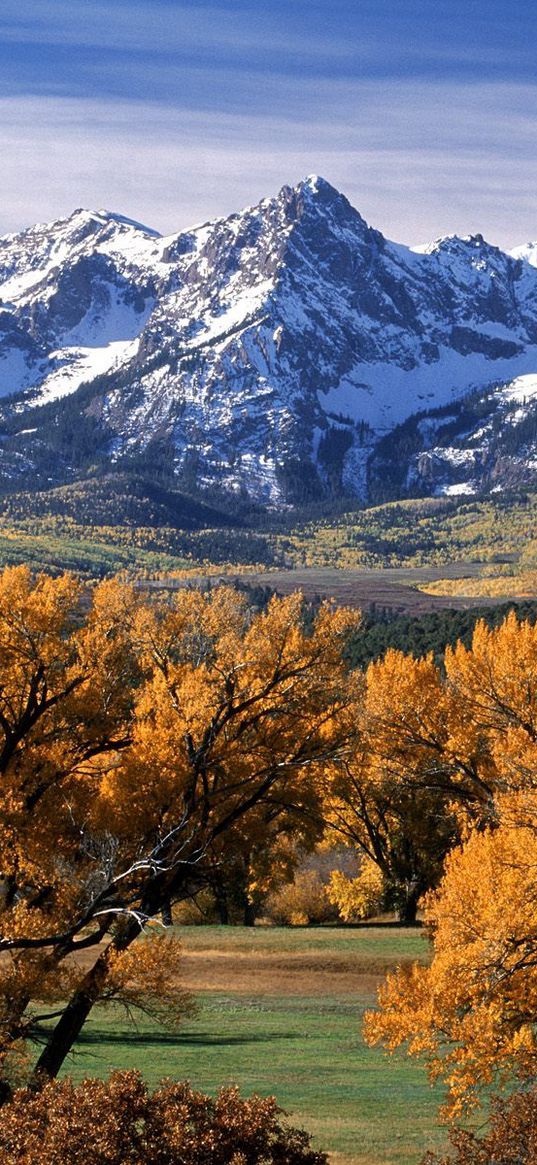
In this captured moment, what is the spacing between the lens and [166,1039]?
41.3 meters

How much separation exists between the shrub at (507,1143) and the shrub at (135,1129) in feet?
7.65

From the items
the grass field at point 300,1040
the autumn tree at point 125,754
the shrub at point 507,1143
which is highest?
the autumn tree at point 125,754

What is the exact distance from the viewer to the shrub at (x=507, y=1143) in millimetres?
21000

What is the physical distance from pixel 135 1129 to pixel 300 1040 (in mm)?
21874

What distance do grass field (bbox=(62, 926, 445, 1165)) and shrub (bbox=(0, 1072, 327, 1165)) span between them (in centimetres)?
774

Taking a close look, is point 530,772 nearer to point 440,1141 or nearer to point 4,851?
point 440,1141

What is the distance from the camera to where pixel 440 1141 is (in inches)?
1159

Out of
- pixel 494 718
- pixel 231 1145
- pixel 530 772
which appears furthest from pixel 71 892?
pixel 494 718

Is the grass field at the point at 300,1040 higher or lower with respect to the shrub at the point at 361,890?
higher

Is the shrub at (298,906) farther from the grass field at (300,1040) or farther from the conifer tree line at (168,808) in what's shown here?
the conifer tree line at (168,808)

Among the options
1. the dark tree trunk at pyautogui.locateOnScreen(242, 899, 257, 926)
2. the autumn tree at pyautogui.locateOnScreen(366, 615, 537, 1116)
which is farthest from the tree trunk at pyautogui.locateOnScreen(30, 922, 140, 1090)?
the dark tree trunk at pyautogui.locateOnScreen(242, 899, 257, 926)

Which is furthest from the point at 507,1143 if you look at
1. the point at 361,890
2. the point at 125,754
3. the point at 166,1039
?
the point at 361,890

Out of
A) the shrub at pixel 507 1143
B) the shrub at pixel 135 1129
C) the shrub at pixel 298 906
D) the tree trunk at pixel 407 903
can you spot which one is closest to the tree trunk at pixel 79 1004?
the shrub at pixel 135 1129

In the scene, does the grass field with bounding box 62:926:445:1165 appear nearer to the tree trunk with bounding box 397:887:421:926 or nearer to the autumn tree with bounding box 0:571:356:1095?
the tree trunk with bounding box 397:887:421:926
